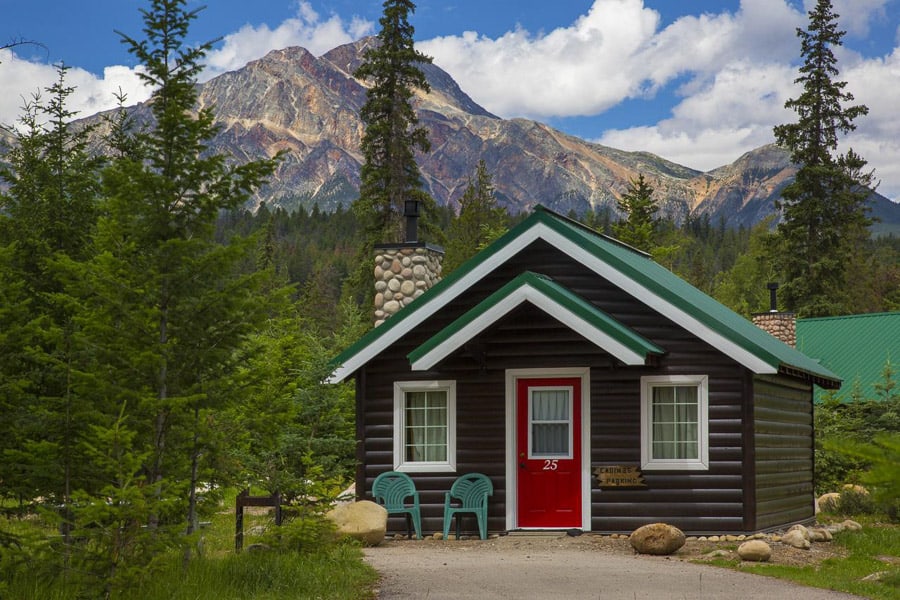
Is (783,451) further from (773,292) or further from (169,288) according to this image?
(773,292)

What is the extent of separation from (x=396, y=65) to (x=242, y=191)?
33143 mm

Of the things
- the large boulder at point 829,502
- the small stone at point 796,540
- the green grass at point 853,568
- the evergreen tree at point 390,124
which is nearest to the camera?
the green grass at point 853,568

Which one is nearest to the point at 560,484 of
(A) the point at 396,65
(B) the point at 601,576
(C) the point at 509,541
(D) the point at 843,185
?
(C) the point at 509,541

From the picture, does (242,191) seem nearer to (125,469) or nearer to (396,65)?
(125,469)

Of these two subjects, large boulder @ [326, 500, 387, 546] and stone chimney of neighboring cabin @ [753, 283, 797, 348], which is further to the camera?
stone chimney of neighboring cabin @ [753, 283, 797, 348]

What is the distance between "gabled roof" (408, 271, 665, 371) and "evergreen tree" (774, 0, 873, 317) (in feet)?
115

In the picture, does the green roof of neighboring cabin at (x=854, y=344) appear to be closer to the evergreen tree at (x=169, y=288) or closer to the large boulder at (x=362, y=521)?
the large boulder at (x=362, y=521)

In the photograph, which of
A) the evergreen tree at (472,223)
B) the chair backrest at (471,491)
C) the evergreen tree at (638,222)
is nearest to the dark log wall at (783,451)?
the chair backrest at (471,491)

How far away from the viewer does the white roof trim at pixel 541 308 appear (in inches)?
656

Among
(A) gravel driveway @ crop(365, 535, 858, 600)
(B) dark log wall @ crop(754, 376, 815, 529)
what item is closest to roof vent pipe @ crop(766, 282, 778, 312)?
(B) dark log wall @ crop(754, 376, 815, 529)

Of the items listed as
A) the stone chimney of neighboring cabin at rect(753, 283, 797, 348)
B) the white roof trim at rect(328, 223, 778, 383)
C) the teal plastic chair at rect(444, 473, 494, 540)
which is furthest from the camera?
the stone chimney of neighboring cabin at rect(753, 283, 797, 348)

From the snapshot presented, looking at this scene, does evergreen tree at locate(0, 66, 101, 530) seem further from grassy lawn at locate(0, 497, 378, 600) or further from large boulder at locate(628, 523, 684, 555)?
large boulder at locate(628, 523, 684, 555)

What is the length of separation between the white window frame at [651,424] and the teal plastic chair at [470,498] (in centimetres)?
243

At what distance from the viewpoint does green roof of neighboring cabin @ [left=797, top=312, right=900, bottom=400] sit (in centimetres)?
3228
